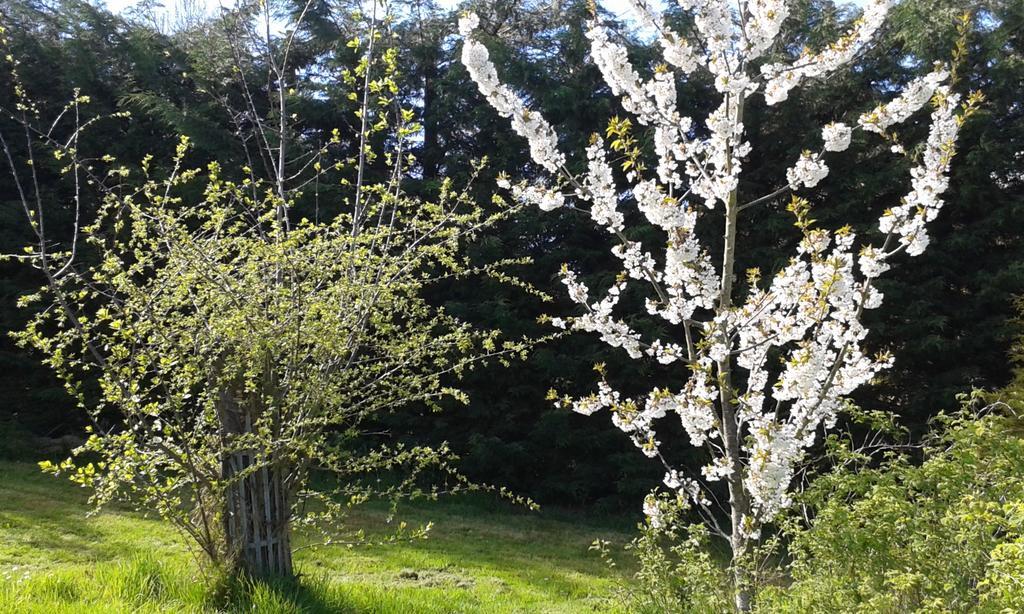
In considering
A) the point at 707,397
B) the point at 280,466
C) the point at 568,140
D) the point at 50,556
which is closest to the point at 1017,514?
the point at 707,397

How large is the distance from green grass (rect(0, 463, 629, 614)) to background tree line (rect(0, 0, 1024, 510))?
3.17 feet

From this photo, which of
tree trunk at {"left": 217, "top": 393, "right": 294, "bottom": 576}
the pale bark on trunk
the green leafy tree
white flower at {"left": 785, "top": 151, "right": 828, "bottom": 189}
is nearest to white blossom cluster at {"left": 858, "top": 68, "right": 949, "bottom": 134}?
white flower at {"left": 785, "top": 151, "right": 828, "bottom": 189}

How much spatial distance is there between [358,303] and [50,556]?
2802 millimetres

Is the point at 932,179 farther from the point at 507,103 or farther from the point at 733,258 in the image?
the point at 507,103

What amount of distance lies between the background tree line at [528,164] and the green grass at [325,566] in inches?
38.0

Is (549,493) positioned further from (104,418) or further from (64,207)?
(64,207)

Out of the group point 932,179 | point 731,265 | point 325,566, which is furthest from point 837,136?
A: point 325,566

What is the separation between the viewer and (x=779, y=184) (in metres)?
7.91

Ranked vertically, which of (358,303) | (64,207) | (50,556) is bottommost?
(50,556)

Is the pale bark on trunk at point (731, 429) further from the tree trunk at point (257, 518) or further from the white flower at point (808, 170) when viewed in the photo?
the tree trunk at point (257, 518)

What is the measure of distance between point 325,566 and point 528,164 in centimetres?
501

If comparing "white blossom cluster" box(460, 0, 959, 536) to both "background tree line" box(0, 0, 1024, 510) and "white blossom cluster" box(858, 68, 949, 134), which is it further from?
"background tree line" box(0, 0, 1024, 510)

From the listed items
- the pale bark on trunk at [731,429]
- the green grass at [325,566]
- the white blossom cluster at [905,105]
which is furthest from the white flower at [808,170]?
the green grass at [325,566]

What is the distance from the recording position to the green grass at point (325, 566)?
3.48m
